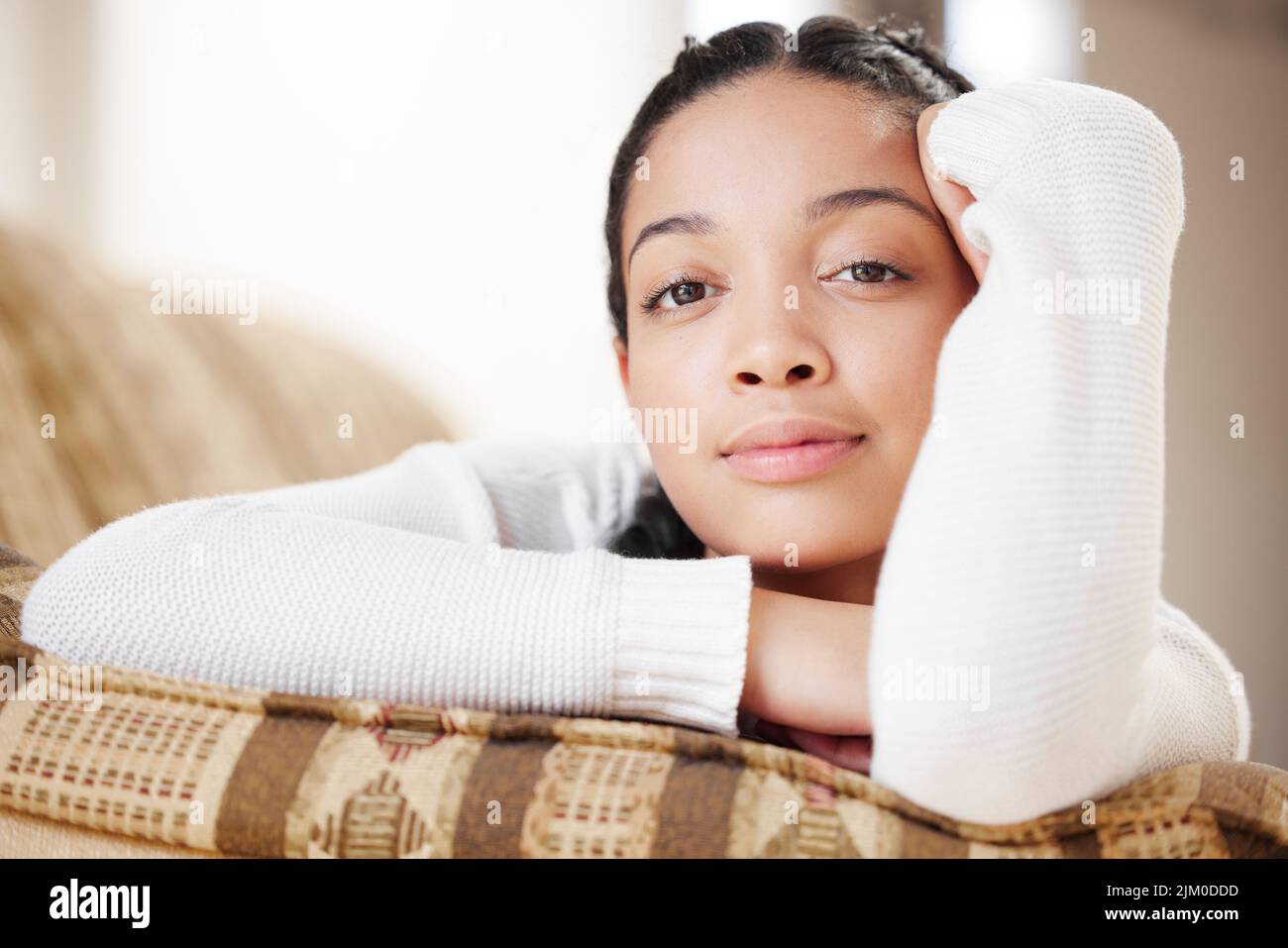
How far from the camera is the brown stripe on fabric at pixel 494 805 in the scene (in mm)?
565

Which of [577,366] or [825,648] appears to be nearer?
[825,648]

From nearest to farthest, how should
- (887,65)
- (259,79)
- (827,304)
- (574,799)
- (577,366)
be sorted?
(574,799) < (827,304) < (887,65) < (259,79) < (577,366)

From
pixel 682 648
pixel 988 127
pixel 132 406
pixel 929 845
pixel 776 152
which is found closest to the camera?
pixel 929 845

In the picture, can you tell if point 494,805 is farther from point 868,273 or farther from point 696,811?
point 868,273

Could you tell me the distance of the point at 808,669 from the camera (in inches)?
27.4

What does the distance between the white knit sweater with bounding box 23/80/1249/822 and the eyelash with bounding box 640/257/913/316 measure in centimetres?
11

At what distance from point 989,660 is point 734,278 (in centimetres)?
45

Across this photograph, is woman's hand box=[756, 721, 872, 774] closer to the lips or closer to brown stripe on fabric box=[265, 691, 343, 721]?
the lips

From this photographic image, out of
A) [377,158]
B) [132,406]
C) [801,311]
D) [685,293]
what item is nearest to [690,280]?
[685,293]

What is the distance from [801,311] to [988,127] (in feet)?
0.67

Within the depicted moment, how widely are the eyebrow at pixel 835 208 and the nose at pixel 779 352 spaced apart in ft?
0.30

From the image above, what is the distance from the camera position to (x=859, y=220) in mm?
917

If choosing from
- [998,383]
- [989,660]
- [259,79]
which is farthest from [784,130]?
[259,79]
